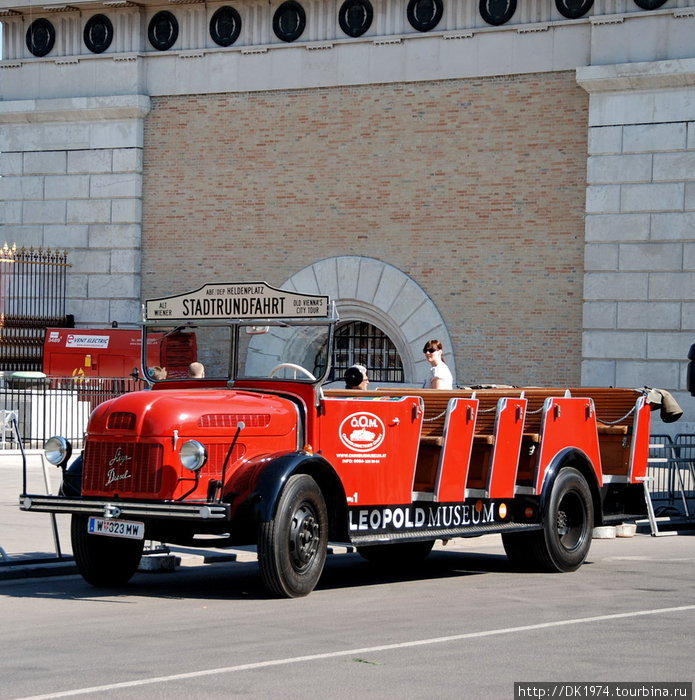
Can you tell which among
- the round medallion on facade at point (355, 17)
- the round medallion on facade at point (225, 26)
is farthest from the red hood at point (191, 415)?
the round medallion on facade at point (225, 26)

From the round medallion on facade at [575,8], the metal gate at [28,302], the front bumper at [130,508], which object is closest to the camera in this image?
the front bumper at [130,508]

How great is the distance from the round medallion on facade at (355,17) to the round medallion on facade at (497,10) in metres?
2.12

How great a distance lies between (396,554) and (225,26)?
16.1 metres

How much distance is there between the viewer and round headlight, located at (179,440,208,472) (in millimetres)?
9828

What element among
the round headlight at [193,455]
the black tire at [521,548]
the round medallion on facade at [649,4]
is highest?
the round medallion on facade at [649,4]

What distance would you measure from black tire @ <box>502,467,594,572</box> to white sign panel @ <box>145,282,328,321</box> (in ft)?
9.07

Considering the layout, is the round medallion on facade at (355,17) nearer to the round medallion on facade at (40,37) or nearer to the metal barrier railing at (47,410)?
the round medallion on facade at (40,37)

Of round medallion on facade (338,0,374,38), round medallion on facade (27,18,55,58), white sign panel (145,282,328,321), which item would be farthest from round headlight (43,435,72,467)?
round medallion on facade (27,18,55,58)

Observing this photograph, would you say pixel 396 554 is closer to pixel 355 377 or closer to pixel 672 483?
pixel 355 377

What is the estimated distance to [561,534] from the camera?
12438mm

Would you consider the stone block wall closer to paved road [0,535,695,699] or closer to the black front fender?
paved road [0,535,695,699]

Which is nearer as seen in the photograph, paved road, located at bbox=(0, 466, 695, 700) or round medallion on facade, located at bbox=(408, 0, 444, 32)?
paved road, located at bbox=(0, 466, 695, 700)

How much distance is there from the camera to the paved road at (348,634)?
23.1 feet

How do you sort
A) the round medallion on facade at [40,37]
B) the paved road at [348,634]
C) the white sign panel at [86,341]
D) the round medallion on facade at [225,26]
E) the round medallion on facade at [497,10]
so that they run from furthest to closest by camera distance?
the round medallion on facade at [40,37] → the round medallion on facade at [225,26] → the white sign panel at [86,341] → the round medallion on facade at [497,10] → the paved road at [348,634]
